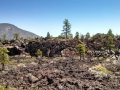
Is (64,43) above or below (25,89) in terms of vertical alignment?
above

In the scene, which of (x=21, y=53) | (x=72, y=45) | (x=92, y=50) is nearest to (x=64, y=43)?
(x=72, y=45)

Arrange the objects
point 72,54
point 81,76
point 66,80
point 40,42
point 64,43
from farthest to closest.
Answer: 1. point 40,42
2. point 64,43
3. point 72,54
4. point 81,76
5. point 66,80

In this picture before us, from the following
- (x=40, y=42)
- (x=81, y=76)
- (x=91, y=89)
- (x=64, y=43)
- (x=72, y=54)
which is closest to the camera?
(x=91, y=89)

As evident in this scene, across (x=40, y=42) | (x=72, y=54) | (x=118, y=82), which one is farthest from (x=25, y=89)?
(x=40, y=42)

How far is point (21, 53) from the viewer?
10919 centimetres

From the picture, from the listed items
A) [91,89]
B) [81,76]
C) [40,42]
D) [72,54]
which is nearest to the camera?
[91,89]

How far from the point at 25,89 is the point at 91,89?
14.7 metres

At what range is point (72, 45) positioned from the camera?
10494 cm

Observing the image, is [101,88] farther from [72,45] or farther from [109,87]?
[72,45]

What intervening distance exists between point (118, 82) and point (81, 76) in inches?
404

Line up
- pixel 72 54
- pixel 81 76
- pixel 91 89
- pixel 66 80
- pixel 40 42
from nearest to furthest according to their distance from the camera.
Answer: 1. pixel 91 89
2. pixel 66 80
3. pixel 81 76
4. pixel 72 54
5. pixel 40 42

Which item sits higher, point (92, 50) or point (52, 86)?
point (92, 50)

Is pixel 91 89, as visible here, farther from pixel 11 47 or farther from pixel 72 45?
pixel 11 47

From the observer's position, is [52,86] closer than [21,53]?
Yes
